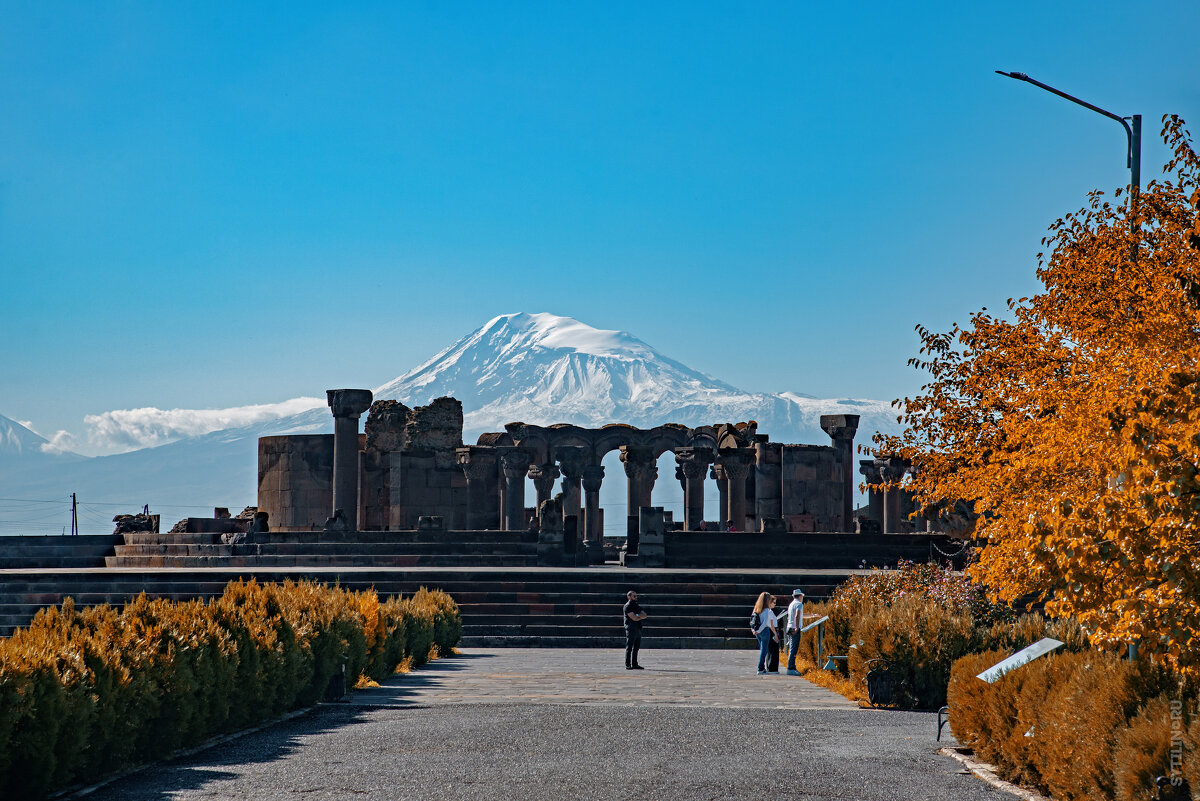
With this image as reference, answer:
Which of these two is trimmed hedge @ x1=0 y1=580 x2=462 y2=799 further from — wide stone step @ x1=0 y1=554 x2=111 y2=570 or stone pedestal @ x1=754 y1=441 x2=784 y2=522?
stone pedestal @ x1=754 y1=441 x2=784 y2=522

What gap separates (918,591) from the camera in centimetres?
2031

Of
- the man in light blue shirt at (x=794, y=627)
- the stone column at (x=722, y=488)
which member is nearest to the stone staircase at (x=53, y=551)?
the man in light blue shirt at (x=794, y=627)

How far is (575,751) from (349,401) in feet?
103

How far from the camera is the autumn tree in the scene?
335 inches

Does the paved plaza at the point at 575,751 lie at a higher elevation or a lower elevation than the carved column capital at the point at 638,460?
lower

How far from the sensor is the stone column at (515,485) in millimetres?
44781

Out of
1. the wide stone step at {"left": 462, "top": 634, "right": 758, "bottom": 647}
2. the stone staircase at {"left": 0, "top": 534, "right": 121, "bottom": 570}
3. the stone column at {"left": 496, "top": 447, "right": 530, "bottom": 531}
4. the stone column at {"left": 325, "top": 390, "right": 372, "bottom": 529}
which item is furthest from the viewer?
the stone column at {"left": 496, "top": 447, "right": 530, "bottom": 531}

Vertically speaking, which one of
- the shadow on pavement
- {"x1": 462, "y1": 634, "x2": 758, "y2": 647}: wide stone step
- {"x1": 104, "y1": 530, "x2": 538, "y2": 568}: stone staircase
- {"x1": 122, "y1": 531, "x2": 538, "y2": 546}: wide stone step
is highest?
{"x1": 122, "y1": 531, "x2": 538, "y2": 546}: wide stone step

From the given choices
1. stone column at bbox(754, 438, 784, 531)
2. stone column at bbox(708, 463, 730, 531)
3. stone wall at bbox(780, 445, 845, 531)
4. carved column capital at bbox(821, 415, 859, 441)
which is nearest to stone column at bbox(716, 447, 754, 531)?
stone column at bbox(708, 463, 730, 531)

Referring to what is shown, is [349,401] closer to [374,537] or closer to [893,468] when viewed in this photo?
[374,537]

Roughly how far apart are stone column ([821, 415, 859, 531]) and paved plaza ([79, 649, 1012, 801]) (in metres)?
31.0

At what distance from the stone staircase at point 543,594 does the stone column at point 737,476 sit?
62.3 feet

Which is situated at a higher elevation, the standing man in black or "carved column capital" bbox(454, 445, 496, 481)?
"carved column capital" bbox(454, 445, 496, 481)

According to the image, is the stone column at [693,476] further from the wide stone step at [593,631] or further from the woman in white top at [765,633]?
the woman in white top at [765,633]
